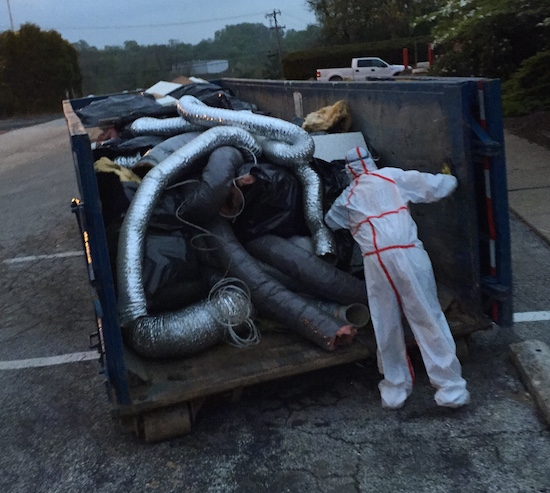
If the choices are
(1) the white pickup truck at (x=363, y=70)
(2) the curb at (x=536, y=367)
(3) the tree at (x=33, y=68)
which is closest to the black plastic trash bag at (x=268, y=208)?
(2) the curb at (x=536, y=367)

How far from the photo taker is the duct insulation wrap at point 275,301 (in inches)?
154

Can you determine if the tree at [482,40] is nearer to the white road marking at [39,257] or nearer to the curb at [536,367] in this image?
the white road marking at [39,257]

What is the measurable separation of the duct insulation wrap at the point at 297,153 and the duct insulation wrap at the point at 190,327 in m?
0.67

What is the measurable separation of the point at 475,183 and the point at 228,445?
1.98 meters

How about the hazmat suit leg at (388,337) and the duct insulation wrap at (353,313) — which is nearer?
the hazmat suit leg at (388,337)

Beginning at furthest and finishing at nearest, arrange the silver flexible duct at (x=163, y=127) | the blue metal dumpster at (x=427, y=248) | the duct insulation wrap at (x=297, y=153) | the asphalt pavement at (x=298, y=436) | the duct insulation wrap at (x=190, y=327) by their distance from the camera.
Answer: the silver flexible duct at (x=163, y=127), the duct insulation wrap at (x=297, y=153), the duct insulation wrap at (x=190, y=327), the blue metal dumpster at (x=427, y=248), the asphalt pavement at (x=298, y=436)

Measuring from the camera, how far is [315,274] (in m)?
4.25

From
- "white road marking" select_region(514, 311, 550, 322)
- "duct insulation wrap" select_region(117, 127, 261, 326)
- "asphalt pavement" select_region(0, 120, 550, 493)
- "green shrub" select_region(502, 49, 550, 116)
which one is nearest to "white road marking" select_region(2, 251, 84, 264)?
"asphalt pavement" select_region(0, 120, 550, 493)

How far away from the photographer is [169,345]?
12.8 feet

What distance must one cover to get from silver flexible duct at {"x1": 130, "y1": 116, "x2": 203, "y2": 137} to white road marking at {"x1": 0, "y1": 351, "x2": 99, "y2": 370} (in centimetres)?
186

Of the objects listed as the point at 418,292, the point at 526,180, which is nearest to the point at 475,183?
the point at 418,292

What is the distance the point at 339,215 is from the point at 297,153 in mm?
612

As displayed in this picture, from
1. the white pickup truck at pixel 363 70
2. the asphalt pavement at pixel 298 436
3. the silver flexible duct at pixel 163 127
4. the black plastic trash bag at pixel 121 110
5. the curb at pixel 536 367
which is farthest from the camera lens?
the white pickup truck at pixel 363 70

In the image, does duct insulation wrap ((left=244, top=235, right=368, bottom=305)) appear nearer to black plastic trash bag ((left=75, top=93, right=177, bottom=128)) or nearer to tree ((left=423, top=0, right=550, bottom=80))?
black plastic trash bag ((left=75, top=93, right=177, bottom=128))
